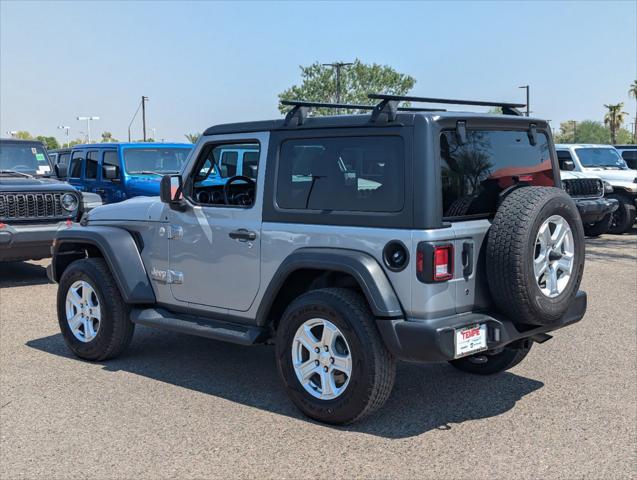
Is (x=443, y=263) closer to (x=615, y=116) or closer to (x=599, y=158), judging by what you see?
(x=599, y=158)

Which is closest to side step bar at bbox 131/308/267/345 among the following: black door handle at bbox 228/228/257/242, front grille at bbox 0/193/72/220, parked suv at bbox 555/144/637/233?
black door handle at bbox 228/228/257/242

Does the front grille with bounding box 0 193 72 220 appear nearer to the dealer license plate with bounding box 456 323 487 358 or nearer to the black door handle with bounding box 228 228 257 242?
the black door handle with bounding box 228 228 257 242

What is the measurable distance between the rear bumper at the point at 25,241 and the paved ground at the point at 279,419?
9.15 feet

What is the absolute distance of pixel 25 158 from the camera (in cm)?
1220

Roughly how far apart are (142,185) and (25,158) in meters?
1.83

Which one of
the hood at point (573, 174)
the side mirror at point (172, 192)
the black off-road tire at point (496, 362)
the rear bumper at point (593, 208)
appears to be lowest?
the black off-road tire at point (496, 362)

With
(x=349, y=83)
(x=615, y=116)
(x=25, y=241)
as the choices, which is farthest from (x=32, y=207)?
(x=615, y=116)

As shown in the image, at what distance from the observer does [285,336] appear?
16.0 feet

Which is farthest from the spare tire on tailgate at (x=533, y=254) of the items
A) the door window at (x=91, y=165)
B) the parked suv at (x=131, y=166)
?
the door window at (x=91, y=165)

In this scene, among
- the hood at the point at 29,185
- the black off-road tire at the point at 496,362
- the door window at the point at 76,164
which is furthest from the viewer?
the door window at the point at 76,164

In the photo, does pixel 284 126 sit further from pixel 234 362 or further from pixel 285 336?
pixel 234 362

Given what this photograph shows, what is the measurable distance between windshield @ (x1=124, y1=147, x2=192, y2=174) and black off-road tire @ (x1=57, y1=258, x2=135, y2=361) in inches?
279

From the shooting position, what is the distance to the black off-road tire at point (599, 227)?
15.4 metres

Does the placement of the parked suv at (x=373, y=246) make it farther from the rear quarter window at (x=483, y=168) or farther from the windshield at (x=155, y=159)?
the windshield at (x=155, y=159)
